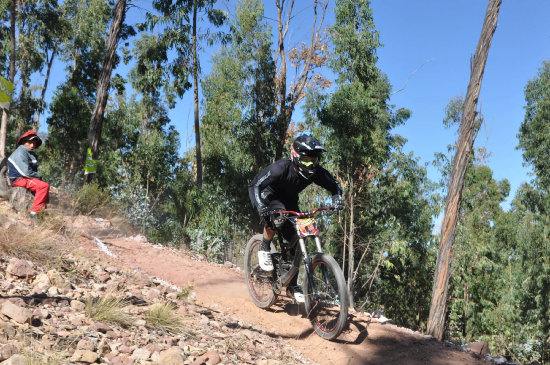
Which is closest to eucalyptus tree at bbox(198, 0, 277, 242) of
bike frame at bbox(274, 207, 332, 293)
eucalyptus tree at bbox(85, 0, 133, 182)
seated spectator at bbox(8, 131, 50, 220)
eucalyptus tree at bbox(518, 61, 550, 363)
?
eucalyptus tree at bbox(85, 0, 133, 182)

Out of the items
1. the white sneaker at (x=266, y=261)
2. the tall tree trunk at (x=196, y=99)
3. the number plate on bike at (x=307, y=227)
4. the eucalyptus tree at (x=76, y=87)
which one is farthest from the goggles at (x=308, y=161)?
the eucalyptus tree at (x=76, y=87)

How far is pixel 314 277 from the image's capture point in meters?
4.93

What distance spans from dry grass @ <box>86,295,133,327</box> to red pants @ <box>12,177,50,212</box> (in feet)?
14.0

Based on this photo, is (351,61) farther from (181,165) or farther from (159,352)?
(159,352)

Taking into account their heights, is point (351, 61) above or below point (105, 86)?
above

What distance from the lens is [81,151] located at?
74.6 ft

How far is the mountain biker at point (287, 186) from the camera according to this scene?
499 centimetres

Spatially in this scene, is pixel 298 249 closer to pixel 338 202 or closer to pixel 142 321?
pixel 338 202

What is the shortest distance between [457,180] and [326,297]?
311cm

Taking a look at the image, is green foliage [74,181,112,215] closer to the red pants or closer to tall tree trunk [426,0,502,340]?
the red pants

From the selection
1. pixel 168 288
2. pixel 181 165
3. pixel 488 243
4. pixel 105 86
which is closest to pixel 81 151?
pixel 181 165

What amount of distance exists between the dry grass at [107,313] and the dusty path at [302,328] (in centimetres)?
203

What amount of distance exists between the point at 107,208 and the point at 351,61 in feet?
36.5

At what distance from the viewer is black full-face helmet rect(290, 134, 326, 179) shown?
488cm
